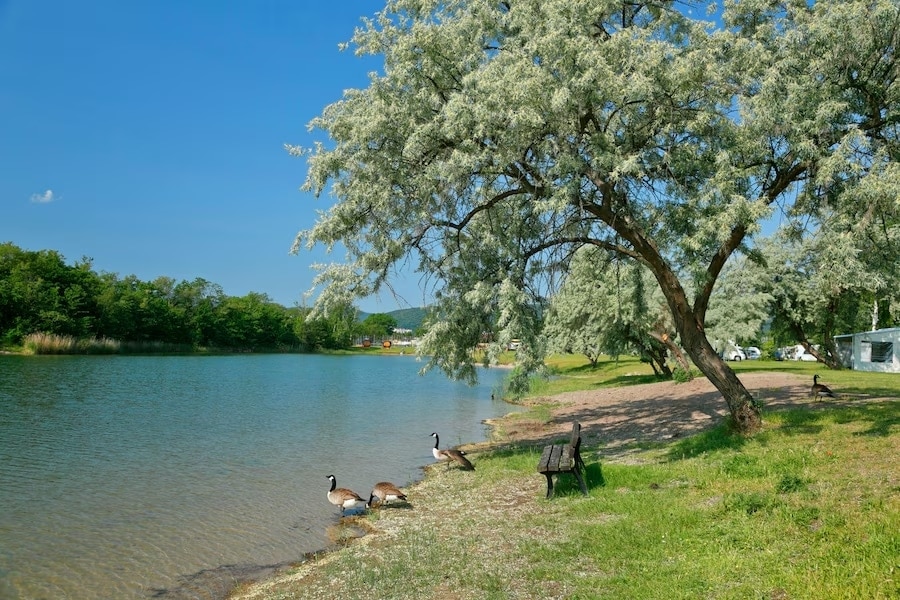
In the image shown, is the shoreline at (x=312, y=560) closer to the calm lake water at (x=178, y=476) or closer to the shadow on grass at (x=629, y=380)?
the calm lake water at (x=178, y=476)

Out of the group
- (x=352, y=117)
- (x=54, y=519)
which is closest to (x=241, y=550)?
(x=54, y=519)

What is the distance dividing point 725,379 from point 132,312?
97249 mm

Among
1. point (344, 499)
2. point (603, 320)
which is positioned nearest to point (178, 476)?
point (344, 499)

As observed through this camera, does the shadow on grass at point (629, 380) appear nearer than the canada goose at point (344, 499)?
No

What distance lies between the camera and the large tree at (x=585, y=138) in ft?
36.2

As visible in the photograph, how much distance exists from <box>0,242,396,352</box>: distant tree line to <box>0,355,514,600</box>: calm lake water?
Result: 555 inches

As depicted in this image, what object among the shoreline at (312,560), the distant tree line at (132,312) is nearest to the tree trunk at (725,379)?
the shoreline at (312,560)

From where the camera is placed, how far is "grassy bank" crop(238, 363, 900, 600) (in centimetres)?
597

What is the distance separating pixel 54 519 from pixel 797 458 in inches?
526

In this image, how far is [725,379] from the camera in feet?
42.9

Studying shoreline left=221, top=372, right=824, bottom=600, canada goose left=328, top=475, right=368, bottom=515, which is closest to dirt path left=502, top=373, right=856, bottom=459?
shoreline left=221, top=372, right=824, bottom=600

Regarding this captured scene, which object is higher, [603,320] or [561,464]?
[603,320]

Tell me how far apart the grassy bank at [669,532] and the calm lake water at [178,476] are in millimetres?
1712

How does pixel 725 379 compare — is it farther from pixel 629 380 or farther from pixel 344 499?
pixel 629 380
